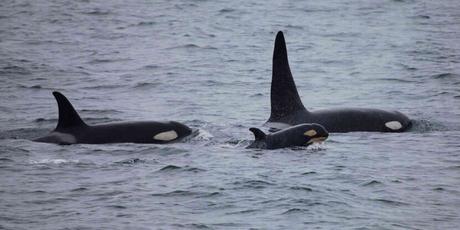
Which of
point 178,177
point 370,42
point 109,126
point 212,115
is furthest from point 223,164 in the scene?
point 370,42

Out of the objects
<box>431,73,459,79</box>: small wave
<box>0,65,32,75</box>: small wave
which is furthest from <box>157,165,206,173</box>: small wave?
<box>0,65,32,75</box>: small wave

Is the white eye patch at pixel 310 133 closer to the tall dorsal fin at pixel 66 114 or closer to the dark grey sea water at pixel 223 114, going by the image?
the dark grey sea water at pixel 223 114

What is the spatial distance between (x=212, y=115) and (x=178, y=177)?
19.9 feet

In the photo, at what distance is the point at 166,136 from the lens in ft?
57.3

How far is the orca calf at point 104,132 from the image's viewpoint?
16984 mm

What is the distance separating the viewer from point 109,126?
57.6 feet

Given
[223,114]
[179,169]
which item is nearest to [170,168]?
[179,169]

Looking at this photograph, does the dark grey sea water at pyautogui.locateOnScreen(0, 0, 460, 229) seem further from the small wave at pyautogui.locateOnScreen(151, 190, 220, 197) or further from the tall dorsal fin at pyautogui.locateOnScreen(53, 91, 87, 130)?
the tall dorsal fin at pyautogui.locateOnScreen(53, 91, 87, 130)

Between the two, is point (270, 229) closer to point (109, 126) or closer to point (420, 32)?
point (109, 126)

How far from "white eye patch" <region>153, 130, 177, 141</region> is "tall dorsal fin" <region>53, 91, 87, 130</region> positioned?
1292 mm

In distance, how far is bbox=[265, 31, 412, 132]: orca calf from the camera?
1791 centimetres

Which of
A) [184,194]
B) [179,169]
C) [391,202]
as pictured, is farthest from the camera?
[179,169]

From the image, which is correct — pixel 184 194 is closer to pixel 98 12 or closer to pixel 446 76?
pixel 446 76

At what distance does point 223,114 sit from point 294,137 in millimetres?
4901
